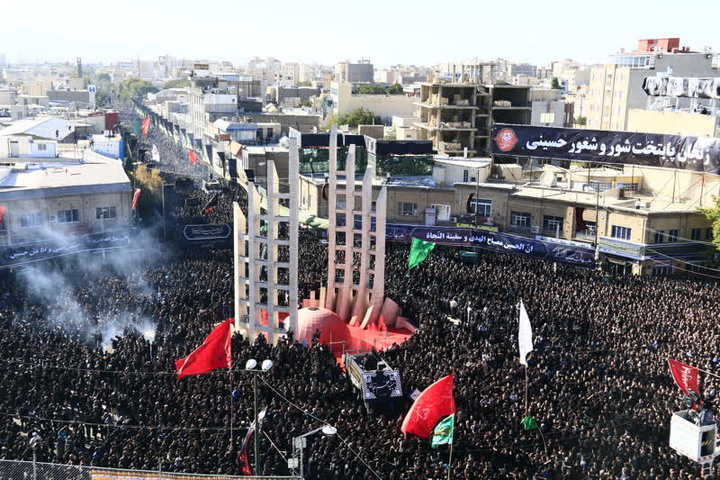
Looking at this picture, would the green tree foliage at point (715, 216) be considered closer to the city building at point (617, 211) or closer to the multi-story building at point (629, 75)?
the city building at point (617, 211)

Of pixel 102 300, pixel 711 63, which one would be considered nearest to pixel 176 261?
pixel 102 300

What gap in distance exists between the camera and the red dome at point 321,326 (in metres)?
27.7

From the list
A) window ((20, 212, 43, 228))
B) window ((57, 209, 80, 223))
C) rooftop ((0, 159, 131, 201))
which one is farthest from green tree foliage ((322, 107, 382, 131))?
window ((20, 212, 43, 228))

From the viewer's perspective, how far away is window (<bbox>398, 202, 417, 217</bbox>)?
44594 mm

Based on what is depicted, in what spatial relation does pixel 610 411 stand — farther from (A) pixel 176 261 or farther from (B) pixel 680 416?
(A) pixel 176 261

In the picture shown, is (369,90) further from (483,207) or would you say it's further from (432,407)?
(432,407)

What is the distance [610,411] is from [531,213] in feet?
70.6

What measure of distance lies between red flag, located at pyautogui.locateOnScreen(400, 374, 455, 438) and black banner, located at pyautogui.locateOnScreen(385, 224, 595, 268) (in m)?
20.8

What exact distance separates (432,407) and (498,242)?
71.8 feet

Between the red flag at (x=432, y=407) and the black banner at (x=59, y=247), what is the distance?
2237cm

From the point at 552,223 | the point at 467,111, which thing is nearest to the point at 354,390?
the point at 552,223

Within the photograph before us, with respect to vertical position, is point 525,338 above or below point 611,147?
below

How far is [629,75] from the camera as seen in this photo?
7162cm

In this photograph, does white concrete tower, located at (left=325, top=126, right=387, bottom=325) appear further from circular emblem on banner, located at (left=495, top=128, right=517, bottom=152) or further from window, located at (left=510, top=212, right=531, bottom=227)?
circular emblem on banner, located at (left=495, top=128, right=517, bottom=152)
